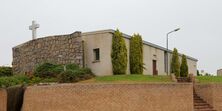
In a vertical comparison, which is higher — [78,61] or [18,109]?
[78,61]

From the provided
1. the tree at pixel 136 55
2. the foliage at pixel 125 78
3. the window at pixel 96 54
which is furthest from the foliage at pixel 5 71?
the foliage at pixel 125 78

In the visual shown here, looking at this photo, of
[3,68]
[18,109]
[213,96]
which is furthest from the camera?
[3,68]

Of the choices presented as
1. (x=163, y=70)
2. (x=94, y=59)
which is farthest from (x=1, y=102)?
(x=163, y=70)

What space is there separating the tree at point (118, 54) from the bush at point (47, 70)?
3.65 metres

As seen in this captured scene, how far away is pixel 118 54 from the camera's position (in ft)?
98.9

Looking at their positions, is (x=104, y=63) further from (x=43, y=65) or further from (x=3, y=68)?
(x=3, y=68)

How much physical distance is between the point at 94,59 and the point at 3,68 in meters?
11.0

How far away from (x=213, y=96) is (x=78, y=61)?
31.8ft

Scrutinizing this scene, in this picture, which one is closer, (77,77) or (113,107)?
(113,107)

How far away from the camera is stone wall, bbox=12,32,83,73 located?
31.1 m

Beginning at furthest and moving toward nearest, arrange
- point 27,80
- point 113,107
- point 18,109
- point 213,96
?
1. point 27,80
2. point 213,96
3. point 18,109
4. point 113,107

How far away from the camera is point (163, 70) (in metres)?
38.6

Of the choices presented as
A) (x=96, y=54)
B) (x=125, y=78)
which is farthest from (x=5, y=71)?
(x=125, y=78)

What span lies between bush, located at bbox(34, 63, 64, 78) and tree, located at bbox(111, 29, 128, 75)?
12.0 feet
